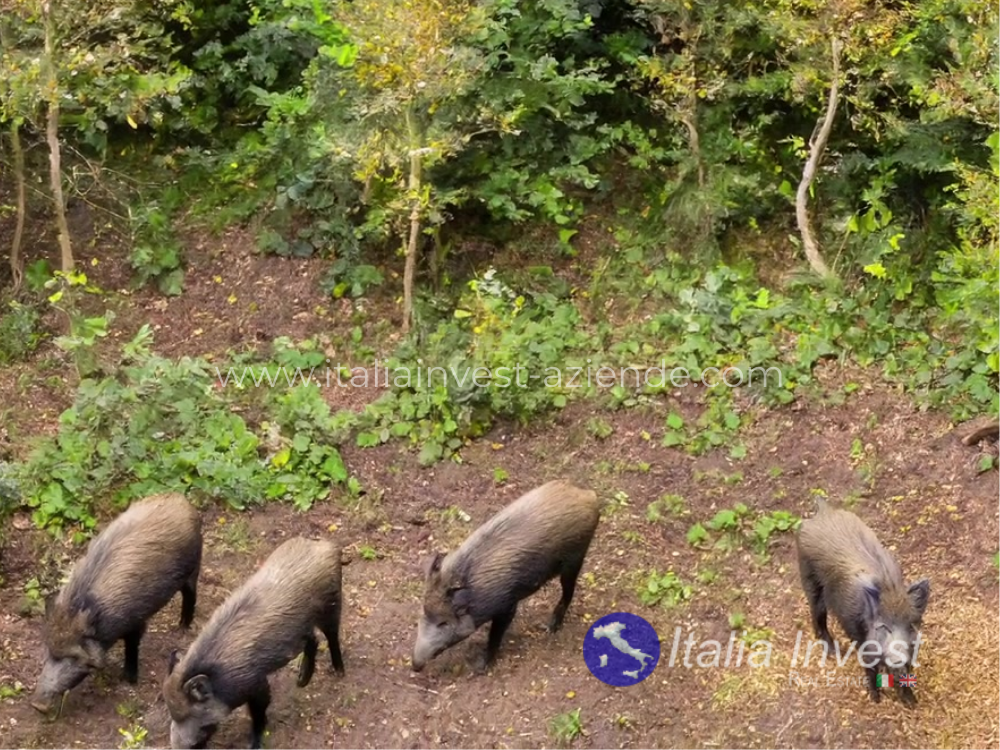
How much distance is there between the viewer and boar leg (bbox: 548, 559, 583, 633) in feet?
23.1

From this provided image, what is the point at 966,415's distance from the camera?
8391mm

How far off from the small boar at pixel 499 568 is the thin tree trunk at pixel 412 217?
3001 millimetres

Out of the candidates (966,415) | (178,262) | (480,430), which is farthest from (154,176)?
(966,415)

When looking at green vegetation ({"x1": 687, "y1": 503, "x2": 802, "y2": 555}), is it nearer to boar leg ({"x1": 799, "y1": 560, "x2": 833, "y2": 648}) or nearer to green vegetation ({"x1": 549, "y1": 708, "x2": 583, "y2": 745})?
boar leg ({"x1": 799, "y1": 560, "x2": 833, "y2": 648})

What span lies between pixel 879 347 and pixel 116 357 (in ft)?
19.7

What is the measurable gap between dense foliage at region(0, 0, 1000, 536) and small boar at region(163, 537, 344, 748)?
1625mm

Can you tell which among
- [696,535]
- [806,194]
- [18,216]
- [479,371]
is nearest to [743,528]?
[696,535]

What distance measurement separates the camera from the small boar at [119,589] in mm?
6488

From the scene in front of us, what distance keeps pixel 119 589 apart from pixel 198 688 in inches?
35.1

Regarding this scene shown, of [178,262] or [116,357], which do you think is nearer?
[116,357]

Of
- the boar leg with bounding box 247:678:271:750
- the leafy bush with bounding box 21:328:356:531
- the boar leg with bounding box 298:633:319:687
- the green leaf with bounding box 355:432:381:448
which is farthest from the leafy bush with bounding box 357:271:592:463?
the boar leg with bounding box 247:678:271:750

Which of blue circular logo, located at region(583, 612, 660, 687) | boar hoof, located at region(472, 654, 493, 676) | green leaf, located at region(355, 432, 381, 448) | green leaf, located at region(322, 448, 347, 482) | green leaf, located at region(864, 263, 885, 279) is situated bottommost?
boar hoof, located at region(472, 654, 493, 676)

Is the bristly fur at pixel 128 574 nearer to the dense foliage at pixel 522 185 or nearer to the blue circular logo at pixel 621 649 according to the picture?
the dense foliage at pixel 522 185

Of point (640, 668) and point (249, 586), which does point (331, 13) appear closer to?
point (249, 586)
